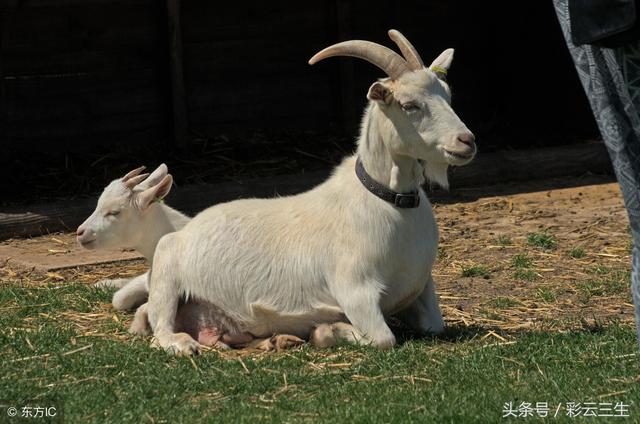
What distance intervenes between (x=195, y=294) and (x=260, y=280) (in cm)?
39

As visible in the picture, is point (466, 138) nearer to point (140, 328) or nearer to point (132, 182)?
point (140, 328)

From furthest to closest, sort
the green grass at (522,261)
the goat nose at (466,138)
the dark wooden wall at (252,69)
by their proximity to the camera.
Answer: the dark wooden wall at (252,69)
the green grass at (522,261)
the goat nose at (466,138)

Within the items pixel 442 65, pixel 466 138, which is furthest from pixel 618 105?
pixel 442 65

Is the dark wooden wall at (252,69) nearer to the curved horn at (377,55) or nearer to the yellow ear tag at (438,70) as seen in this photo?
the curved horn at (377,55)

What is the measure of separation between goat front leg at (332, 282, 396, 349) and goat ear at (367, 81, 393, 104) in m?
0.91

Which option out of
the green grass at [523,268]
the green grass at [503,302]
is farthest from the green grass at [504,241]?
the green grass at [503,302]

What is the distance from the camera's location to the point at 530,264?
25.5 feet

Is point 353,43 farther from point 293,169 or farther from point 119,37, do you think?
point 119,37

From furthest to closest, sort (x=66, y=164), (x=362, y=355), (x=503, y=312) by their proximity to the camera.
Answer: (x=66, y=164) → (x=503, y=312) → (x=362, y=355)

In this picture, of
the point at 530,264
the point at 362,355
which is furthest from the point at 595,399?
the point at 530,264

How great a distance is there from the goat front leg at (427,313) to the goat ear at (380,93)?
98 centimetres

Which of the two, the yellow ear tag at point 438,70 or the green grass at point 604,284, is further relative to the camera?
the green grass at point 604,284

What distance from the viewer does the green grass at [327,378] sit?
15.4ft

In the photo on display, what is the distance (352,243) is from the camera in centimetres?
592
